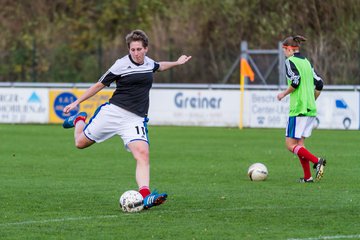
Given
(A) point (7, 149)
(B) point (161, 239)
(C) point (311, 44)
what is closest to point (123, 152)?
(A) point (7, 149)

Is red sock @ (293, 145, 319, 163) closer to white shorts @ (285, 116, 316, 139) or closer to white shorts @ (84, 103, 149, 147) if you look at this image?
white shorts @ (285, 116, 316, 139)

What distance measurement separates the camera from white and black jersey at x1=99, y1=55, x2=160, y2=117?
10498mm

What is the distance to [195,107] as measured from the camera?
28.6 meters

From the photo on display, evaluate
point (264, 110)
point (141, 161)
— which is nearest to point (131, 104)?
point (141, 161)

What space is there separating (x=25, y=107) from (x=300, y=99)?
17.7 m

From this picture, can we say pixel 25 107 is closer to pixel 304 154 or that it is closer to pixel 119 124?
pixel 304 154

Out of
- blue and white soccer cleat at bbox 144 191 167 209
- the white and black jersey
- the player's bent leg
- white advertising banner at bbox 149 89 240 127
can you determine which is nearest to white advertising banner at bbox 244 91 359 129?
white advertising banner at bbox 149 89 240 127

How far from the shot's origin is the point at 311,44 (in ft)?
112

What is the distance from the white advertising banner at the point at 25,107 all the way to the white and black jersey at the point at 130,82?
→ 19333 mm

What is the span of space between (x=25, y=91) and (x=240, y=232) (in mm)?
21722

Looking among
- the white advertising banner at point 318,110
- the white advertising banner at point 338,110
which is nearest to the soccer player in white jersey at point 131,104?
the white advertising banner at point 318,110

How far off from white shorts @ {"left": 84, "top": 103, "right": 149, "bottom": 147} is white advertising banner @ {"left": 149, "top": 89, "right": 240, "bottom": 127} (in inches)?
693

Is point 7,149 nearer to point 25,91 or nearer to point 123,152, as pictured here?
point 123,152

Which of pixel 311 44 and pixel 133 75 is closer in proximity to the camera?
pixel 133 75
